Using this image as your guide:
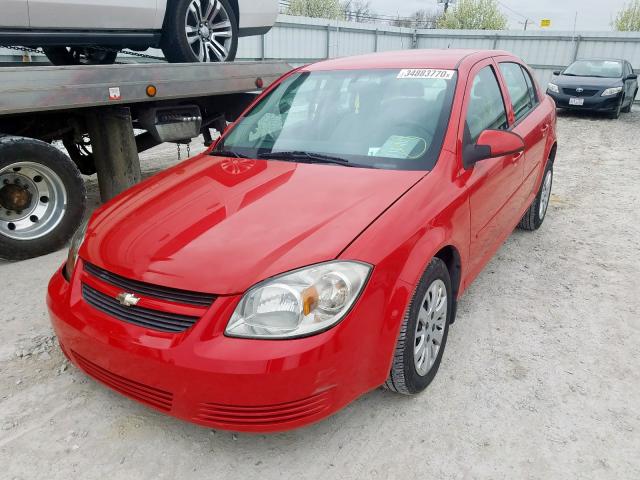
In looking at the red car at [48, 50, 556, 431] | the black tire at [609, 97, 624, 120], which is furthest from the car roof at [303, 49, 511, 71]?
the black tire at [609, 97, 624, 120]

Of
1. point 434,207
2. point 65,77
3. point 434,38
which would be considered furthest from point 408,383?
point 434,38

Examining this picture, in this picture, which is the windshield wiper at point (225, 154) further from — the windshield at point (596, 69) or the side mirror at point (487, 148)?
the windshield at point (596, 69)

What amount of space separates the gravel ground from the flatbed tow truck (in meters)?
0.67

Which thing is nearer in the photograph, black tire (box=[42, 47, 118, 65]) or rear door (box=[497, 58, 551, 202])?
rear door (box=[497, 58, 551, 202])

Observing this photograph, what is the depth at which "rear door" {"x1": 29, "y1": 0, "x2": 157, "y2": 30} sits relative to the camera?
3.92 metres

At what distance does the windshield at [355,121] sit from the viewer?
269cm

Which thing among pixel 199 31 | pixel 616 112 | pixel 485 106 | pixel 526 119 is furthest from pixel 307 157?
pixel 616 112

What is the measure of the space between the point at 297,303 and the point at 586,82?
1279cm

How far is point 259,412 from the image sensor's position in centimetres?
188

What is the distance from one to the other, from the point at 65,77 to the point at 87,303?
220 centimetres

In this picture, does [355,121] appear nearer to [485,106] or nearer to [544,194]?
[485,106]

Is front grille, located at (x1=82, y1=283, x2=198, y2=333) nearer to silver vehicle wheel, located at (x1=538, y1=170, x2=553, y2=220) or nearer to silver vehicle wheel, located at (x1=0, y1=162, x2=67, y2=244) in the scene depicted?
silver vehicle wheel, located at (x1=0, y1=162, x2=67, y2=244)

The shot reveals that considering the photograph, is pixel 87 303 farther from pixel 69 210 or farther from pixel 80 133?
pixel 80 133

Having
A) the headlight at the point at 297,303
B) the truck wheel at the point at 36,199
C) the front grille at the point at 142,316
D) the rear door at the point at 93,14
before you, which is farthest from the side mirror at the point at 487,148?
the rear door at the point at 93,14
